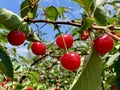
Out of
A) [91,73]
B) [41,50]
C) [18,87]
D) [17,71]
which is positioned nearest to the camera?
[91,73]

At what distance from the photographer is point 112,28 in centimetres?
142

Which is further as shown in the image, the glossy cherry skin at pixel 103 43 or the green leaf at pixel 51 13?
the green leaf at pixel 51 13

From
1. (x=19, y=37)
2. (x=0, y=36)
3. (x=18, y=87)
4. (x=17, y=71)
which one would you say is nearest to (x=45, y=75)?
(x=17, y=71)

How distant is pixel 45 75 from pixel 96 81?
6.30m

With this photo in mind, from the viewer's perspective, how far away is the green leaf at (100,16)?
1488 mm

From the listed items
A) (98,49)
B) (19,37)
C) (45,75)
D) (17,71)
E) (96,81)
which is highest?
(19,37)

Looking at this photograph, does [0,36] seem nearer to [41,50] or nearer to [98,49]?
[41,50]

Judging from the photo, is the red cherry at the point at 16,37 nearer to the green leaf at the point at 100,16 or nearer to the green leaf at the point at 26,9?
the green leaf at the point at 26,9

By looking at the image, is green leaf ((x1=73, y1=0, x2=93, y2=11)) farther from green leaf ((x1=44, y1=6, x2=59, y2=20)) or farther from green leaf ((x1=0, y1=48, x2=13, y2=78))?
green leaf ((x1=0, y1=48, x2=13, y2=78))

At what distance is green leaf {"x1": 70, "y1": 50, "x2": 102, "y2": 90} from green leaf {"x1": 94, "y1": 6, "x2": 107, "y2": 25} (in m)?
0.14

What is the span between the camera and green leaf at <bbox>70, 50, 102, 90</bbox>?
53.6 inches

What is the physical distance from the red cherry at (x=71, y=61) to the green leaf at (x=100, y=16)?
0.57 feet

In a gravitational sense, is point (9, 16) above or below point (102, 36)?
above

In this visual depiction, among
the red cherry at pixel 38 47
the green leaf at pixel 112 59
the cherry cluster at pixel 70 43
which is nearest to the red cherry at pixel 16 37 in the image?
the cherry cluster at pixel 70 43
